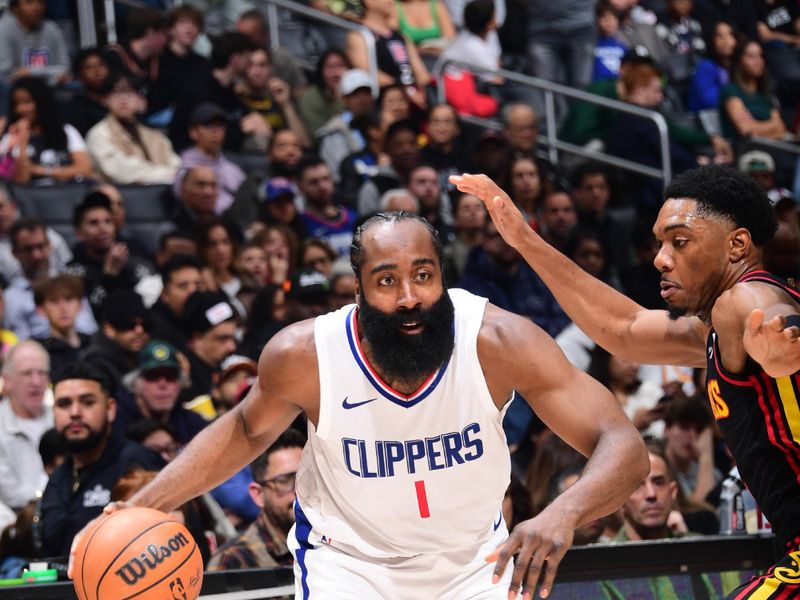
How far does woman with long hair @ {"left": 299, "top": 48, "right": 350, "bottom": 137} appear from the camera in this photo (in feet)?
36.6

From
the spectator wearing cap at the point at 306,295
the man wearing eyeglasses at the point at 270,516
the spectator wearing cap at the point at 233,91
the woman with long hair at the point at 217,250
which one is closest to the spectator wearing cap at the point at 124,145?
the spectator wearing cap at the point at 233,91

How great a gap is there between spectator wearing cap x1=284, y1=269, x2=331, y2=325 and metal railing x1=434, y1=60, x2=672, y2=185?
3668 millimetres

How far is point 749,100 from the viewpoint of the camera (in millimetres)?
12320

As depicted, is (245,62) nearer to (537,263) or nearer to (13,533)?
(13,533)

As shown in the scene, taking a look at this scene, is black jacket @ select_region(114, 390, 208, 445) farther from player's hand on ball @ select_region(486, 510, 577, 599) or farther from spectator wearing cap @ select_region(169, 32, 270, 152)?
player's hand on ball @ select_region(486, 510, 577, 599)

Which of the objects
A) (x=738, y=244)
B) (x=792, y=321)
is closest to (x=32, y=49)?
(x=738, y=244)

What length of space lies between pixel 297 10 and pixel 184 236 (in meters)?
3.27

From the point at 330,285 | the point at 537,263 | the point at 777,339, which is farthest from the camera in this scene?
the point at 330,285

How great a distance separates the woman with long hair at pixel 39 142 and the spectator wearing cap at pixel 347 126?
196cm

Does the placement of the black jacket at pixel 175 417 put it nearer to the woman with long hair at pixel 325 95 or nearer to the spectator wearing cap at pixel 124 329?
the spectator wearing cap at pixel 124 329

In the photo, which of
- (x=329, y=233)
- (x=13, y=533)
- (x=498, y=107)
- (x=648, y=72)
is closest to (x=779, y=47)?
(x=648, y=72)

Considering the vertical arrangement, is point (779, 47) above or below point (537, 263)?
above

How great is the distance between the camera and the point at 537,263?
4574mm

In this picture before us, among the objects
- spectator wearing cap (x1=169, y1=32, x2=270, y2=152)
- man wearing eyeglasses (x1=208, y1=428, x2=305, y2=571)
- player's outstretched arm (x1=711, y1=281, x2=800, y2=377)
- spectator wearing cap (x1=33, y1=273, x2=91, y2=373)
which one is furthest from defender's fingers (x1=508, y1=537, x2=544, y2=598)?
spectator wearing cap (x1=169, y1=32, x2=270, y2=152)
